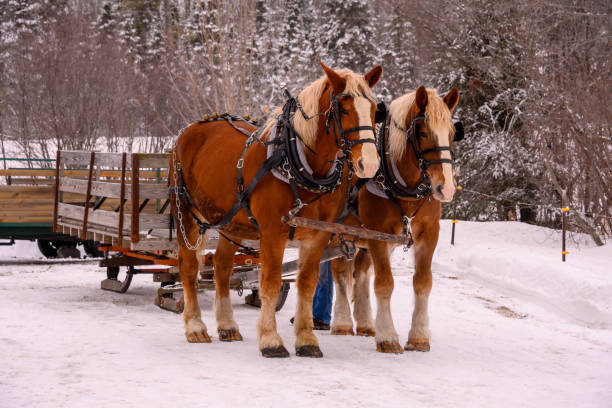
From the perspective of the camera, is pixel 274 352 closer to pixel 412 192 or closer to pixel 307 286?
pixel 307 286

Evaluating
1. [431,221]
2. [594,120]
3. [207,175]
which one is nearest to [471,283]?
[594,120]

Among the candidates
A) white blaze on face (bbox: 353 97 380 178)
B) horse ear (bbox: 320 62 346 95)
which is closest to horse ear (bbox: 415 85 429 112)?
white blaze on face (bbox: 353 97 380 178)

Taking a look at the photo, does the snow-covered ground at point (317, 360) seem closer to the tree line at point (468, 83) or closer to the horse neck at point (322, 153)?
the horse neck at point (322, 153)

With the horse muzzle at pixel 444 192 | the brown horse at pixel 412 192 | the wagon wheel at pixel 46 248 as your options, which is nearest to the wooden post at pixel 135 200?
the brown horse at pixel 412 192

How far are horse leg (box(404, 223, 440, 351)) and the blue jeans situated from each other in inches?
56.1

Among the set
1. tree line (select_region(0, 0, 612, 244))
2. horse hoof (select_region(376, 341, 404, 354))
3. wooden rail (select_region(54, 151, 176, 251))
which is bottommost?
horse hoof (select_region(376, 341, 404, 354))

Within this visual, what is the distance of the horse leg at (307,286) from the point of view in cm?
551

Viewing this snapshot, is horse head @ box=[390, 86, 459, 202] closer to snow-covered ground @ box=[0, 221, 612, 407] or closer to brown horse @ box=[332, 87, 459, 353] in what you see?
brown horse @ box=[332, 87, 459, 353]

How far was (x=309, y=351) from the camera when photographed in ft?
18.0

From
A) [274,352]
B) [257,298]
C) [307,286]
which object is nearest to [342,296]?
[307,286]

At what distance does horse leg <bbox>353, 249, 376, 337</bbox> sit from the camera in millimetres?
6727

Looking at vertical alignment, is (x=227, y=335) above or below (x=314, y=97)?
below

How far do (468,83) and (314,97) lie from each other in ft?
43.9

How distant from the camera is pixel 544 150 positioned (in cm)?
1379
